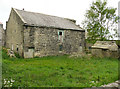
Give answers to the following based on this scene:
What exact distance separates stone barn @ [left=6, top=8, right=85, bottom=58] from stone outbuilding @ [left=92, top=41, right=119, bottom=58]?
5.45 metres

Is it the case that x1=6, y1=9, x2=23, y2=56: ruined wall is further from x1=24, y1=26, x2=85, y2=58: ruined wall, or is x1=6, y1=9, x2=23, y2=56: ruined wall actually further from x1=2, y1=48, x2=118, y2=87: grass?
x1=2, y1=48, x2=118, y2=87: grass

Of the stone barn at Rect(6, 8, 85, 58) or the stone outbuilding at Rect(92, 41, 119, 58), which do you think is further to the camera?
the stone barn at Rect(6, 8, 85, 58)

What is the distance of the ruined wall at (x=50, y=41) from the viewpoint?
16062 millimetres

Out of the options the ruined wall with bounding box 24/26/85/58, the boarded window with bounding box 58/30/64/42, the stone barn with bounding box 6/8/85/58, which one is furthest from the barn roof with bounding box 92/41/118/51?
the boarded window with bounding box 58/30/64/42

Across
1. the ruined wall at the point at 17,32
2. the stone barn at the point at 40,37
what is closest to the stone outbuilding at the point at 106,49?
the stone barn at the point at 40,37

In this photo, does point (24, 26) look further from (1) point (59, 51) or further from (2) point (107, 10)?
(2) point (107, 10)

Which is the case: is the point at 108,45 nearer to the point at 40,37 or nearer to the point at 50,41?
the point at 50,41

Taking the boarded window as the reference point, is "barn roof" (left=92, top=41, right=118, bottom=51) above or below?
below

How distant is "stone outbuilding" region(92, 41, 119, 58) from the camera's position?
13660mm

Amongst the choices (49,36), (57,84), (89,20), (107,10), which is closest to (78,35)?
(89,20)

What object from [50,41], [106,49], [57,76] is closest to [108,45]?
[106,49]

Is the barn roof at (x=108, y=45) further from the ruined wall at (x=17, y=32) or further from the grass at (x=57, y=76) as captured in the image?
the ruined wall at (x=17, y=32)

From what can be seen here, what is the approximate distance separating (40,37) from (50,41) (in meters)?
1.78

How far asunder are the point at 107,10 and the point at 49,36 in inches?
495
